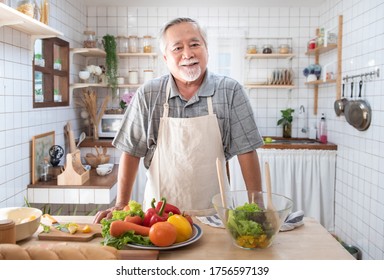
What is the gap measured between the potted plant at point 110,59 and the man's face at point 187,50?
2.26 metres

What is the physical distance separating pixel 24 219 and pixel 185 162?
626 mm

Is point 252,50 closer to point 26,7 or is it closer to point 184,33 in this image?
point 26,7

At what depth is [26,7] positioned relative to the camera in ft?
6.75

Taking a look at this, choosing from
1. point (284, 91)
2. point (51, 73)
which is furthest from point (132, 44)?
point (284, 91)

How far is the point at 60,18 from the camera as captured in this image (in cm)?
310

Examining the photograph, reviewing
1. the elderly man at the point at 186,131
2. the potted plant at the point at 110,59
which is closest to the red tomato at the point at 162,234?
the elderly man at the point at 186,131

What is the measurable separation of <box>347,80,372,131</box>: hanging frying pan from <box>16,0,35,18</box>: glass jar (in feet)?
6.67

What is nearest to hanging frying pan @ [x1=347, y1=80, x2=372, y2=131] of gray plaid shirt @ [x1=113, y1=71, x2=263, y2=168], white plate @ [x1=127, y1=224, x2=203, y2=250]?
gray plaid shirt @ [x1=113, y1=71, x2=263, y2=168]

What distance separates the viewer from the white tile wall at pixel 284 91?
2.29 m

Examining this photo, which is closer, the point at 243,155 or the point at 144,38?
the point at 243,155

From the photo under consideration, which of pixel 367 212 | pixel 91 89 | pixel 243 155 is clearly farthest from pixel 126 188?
pixel 91 89
